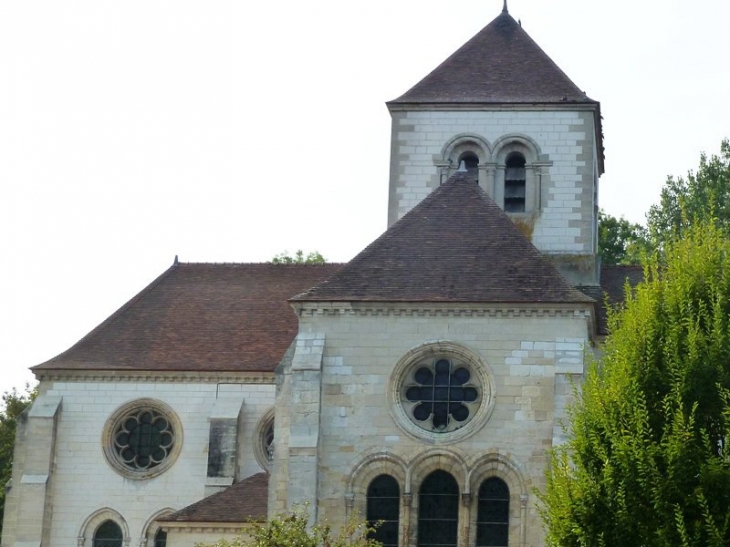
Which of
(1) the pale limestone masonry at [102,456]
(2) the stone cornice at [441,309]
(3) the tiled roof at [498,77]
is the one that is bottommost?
(1) the pale limestone masonry at [102,456]

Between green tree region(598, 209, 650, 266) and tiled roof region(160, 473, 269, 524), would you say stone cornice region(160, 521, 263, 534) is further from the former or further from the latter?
green tree region(598, 209, 650, 266)

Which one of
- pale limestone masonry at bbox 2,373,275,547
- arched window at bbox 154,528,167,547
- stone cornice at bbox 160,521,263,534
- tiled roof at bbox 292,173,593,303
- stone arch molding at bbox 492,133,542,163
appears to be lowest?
stone cornice at bbox 160,521,263,534

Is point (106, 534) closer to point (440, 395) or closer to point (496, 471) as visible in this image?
point (440, 395)

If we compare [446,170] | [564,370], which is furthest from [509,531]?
[446,170]

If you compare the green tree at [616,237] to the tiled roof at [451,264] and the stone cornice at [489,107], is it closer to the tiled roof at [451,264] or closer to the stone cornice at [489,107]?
the stone cornice at [489,107]

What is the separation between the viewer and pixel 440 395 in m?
32.5

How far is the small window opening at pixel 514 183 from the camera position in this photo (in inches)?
1597

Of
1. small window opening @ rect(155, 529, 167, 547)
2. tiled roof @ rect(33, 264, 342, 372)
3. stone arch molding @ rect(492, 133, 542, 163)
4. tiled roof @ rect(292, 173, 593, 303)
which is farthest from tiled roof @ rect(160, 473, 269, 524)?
stone arch molding @ rect(492, 133, 542, 163)

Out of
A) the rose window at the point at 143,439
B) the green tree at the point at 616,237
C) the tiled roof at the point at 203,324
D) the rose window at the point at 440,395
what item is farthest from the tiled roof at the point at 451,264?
the green tree at the point at 616,237

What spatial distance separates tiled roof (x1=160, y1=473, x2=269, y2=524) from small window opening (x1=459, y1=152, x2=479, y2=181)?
372 inches

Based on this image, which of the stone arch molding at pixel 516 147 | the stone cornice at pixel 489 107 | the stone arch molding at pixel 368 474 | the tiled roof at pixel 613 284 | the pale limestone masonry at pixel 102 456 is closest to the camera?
the stone arch molding at pixel 368 474

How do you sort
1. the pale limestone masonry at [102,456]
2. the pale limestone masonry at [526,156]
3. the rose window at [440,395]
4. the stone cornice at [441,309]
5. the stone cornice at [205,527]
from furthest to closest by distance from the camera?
the pale limestone masonry at [526,156] → the pale limestone masonry at [102,456] → the stone cornice at [205,527] → the rose window at [440,395] → the stone cornice at [441,309]

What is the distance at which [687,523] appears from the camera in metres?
22.2

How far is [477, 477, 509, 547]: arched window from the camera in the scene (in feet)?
104
